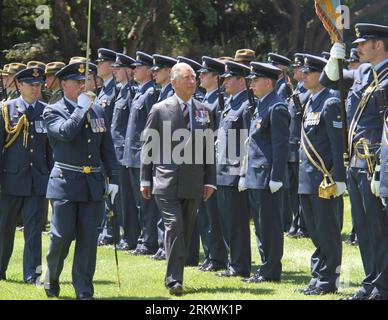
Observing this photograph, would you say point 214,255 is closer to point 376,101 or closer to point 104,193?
point 104,193

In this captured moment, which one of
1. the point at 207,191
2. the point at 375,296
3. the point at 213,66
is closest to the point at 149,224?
the point at 213,66

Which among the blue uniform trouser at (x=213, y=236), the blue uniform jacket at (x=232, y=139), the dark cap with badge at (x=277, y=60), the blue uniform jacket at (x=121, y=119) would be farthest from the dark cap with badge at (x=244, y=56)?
the blue uniform trouser at (x=213, y=236)

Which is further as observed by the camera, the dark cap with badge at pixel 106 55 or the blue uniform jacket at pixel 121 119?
the dark cap with badge at pixel 106 55

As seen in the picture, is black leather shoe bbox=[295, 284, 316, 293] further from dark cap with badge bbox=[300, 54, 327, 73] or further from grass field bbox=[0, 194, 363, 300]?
dark cap with badge bbox=[300, 54, 327, 73]

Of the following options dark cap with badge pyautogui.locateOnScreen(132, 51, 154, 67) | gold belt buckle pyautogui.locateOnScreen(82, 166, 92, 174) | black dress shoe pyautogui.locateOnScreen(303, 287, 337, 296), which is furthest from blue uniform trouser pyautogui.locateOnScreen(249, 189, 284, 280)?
dark cap with badge pyautogui.locateOnScreen(132, 51, 154, 67)

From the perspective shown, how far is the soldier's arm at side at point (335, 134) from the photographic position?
934cm

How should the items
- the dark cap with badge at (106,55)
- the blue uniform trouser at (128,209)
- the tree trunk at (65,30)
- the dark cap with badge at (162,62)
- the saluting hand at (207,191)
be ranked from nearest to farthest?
the saluting hand at (207,191)
the dark cap with badge at (162,62)
the blue uniform trouser at (128,209)
the dark cap with badge at (106,55)
the tree trunk at (65,30)

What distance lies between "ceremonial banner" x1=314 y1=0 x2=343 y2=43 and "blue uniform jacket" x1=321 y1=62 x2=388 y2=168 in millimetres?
461

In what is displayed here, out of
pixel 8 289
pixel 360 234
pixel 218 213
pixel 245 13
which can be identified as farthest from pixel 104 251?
pixel 245 13

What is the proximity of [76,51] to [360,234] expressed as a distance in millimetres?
16242

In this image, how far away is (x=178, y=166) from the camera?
9656 mm

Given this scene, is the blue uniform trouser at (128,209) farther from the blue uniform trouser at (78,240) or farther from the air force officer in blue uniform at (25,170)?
the blue uniform trouser at (78,240)

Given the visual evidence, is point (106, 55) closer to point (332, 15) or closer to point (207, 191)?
point (207, 191)

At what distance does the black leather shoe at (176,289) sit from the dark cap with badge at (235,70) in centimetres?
279
